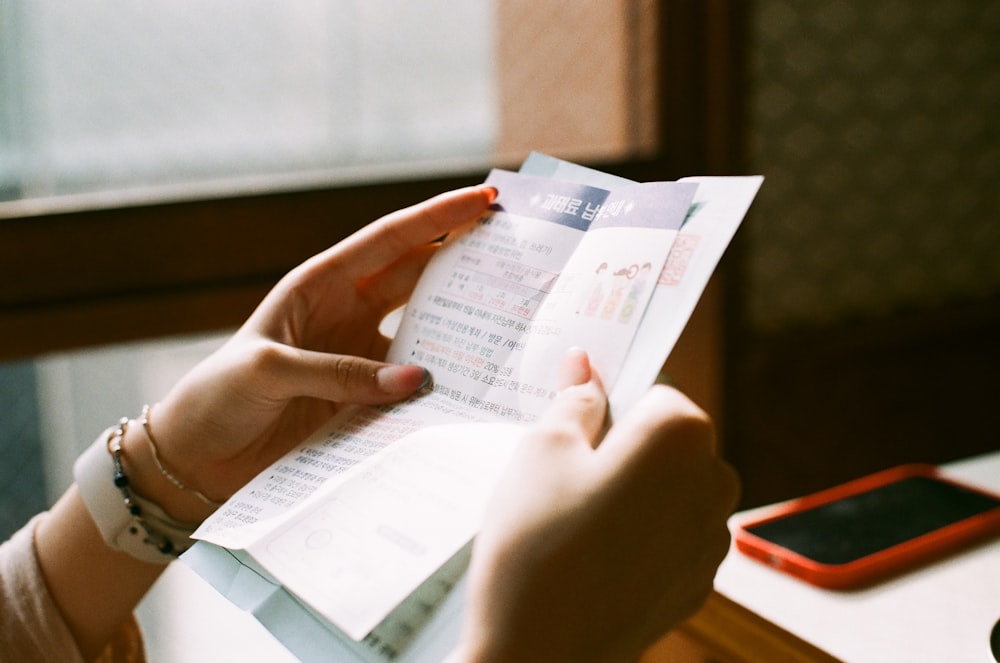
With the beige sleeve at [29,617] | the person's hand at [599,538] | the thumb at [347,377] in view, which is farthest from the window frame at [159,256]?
the person's hand at [599,538]

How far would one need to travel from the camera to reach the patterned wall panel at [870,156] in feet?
5.86

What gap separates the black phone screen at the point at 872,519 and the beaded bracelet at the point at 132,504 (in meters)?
0.50

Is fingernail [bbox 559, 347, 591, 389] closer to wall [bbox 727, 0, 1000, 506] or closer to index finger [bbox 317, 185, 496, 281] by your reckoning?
index finger [bbox 317, 185, 496, 281]

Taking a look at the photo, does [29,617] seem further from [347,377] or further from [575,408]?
[575,408]

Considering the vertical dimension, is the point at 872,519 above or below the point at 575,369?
below

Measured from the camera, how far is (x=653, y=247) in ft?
2.04

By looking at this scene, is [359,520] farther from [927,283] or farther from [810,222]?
[927,283]

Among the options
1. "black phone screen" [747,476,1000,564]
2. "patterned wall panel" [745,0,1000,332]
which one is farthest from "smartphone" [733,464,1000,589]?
"patterned wall panel" [745,0,1000,332]

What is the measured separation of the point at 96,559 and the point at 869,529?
66cm

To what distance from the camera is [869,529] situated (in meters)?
0.83

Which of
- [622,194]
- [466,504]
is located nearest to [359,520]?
[466,504]

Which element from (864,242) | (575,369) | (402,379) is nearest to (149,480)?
(402,379)

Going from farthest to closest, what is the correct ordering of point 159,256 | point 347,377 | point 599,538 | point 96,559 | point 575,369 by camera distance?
point 159,256 → point 96,559 → point 347,377 → point 575,369 → point 599,538

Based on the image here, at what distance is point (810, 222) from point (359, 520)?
4.88 ft
